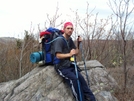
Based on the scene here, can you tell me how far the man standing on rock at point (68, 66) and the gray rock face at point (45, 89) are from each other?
0.28 metres

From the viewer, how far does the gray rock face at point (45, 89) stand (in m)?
5.12

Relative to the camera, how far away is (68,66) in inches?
195

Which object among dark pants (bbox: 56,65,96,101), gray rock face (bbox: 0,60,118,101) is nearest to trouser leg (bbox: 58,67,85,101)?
dark pants (bbox: 56,65,96,101)

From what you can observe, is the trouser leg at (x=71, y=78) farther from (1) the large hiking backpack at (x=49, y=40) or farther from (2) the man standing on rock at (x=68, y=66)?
(1) the large hiking backpack at (x=49, y=40)

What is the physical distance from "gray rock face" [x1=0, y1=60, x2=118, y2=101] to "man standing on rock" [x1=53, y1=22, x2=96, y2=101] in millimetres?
278

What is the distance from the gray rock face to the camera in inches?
201

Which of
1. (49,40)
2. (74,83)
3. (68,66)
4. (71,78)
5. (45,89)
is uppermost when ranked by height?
(49,40)

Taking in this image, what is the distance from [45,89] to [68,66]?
0.80 meters

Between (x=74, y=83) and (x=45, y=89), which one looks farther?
(x=45, y=89)

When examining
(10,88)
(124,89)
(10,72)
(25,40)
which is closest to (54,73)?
(10,88)

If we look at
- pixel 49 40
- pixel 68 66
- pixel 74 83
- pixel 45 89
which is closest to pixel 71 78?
pixel 74 83

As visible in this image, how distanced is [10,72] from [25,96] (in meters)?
3.23

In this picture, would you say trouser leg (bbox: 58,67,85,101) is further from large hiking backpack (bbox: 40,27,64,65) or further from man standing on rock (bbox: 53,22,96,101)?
large hiking backpack (bbox: 40,27,64,65)

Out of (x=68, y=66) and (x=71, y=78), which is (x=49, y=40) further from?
(x=71, y=78)
